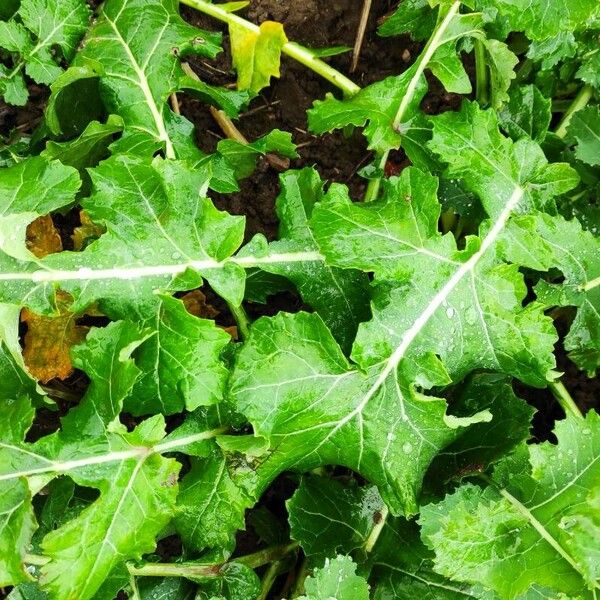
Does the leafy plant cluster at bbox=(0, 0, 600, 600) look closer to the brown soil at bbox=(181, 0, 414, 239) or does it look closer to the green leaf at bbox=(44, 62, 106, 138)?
the green leaf at bbox=(44, 62, 106, 138)

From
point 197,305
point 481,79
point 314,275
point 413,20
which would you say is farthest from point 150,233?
point 481,79

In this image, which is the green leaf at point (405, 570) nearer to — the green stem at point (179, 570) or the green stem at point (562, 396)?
the green stem at point (179, 570)

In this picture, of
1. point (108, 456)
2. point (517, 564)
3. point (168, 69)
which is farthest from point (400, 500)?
point (168, 69)

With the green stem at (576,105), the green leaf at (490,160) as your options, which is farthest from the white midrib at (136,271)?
the green stem at (576,105)

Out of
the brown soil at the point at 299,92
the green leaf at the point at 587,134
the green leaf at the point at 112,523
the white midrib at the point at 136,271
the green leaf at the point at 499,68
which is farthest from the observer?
the brown soil at the point at 299,92

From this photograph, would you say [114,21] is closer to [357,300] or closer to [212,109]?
[212,109]

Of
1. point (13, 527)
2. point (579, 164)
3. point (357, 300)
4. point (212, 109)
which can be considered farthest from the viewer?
point (212, 109)

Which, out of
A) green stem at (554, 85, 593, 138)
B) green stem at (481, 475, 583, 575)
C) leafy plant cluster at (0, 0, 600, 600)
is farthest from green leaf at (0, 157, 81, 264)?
green stem at (554, 85, 593, 138)
